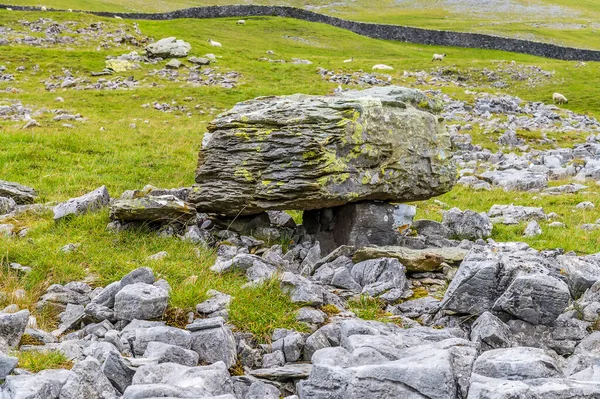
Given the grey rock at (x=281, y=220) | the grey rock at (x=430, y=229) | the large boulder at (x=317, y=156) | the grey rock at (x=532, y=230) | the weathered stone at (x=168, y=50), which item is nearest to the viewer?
the large boulder at (x=317, y=156)

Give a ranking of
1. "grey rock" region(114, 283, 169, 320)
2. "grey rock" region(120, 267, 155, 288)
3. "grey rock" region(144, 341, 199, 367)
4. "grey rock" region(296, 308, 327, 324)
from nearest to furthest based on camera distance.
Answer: "grey rock" region(144, 341, 199, 367) → "grey rock" region(114, 283, 169, 320) → "grey rock" region(296, 308, 327, 324) → "grey rock" region(120, 267, 155, 288)

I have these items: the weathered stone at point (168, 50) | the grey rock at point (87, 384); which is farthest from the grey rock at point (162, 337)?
the weathered stone at point (168, 50)

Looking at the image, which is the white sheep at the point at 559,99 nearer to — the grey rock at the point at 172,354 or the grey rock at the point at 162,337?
the grey rock at the point at 162,337

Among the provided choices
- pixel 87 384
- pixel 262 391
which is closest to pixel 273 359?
pixel 262 391

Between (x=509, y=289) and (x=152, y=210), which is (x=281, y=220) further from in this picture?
(x=509, y=289)

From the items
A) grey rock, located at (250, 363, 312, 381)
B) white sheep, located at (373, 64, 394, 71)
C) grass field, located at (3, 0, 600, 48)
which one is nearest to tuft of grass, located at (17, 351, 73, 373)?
grey rock, located at (250, 363, 312, 381)

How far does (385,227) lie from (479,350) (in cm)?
532

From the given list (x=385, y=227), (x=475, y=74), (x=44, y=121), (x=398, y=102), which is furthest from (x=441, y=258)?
(x=475, y=74)

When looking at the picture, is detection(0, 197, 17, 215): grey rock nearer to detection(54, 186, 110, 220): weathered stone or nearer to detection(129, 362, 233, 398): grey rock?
→ detection(54, 186, 110, 220): weathered stone

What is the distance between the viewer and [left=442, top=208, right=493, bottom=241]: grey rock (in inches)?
499

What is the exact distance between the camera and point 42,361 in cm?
591

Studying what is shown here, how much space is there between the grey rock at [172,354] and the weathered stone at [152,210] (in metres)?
4.99

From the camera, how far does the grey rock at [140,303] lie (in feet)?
23.8

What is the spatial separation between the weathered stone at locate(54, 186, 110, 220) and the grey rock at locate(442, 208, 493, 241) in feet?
24.3
